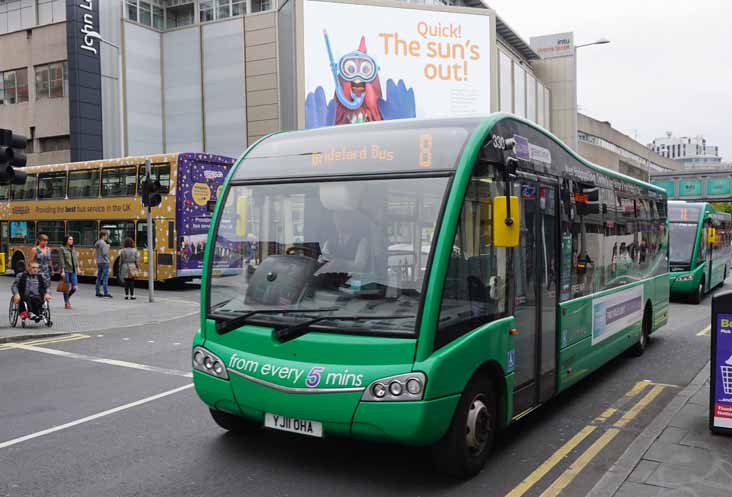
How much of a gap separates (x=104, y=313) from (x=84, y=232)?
787cm

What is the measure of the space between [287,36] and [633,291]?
36935 millimetres

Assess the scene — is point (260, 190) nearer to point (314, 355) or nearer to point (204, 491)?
point (314, 355)

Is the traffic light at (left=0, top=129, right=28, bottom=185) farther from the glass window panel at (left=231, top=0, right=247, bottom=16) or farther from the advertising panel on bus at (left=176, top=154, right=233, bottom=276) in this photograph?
the glass window panel at (left=231, top=0, right=247, bottom=16)

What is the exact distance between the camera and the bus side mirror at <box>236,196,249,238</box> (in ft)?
18.6

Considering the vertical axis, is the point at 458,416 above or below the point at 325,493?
above

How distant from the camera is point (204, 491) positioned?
4.84m

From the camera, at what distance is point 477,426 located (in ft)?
17.0

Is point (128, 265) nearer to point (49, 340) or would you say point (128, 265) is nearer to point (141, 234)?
point (141, 234)

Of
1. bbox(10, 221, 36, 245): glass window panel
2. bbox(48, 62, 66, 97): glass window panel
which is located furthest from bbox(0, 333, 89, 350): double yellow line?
bbox(48, 62, 66, 97): glass window panel

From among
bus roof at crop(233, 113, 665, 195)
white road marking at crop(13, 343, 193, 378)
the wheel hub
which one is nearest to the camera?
the wheel hub

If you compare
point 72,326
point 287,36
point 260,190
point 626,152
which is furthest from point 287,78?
point 626,152

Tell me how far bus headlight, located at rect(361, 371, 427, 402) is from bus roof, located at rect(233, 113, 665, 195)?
1.53 meters

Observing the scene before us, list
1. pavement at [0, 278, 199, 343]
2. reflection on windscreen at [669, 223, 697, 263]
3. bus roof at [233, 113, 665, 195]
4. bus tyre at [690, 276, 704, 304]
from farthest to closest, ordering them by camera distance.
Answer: reflection on windscreen at [669, 223, 697, 263] < bus tyre at [690, 276, 704, 304] < pavement at [0, 278, 199, 343] < bus roof at [233, 113, 665, 195]

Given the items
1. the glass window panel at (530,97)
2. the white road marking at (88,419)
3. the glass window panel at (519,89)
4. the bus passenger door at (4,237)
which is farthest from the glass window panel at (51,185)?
the glass window panel at (530,97)
